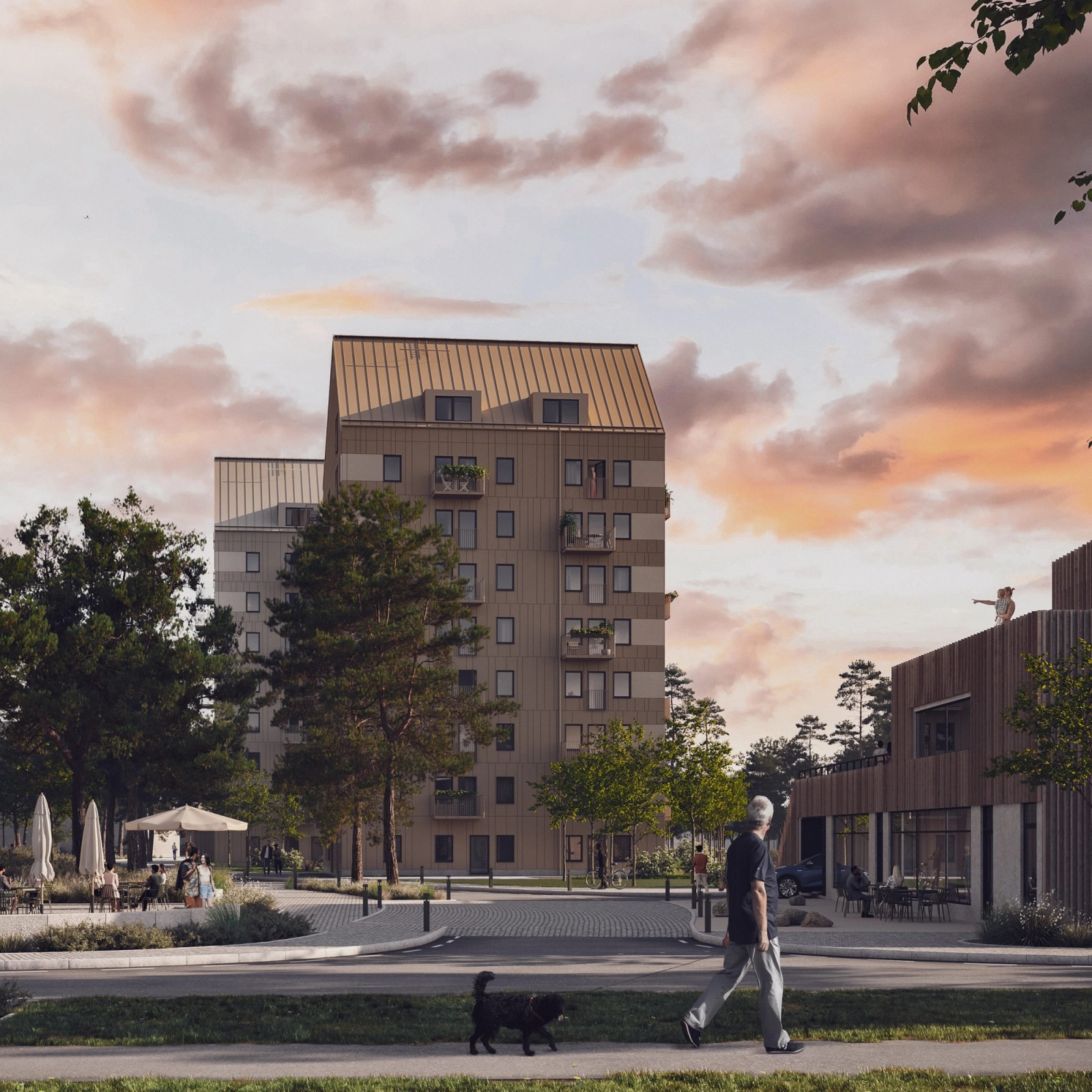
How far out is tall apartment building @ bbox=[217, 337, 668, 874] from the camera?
76.9 meters

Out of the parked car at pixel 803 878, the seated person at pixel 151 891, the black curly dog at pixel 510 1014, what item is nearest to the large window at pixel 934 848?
the parked car at pixel 803 878

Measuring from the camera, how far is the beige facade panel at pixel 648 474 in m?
78.9

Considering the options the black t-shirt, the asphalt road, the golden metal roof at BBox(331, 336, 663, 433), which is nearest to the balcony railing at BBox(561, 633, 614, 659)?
the golden metal roof at BBox(331, 336, 663, 433)

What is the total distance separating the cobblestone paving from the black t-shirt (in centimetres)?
1809

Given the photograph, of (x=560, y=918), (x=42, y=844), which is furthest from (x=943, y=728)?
(x=42, y=844)

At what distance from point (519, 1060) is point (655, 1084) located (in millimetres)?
1699

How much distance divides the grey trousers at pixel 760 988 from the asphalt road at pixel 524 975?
6373 mm

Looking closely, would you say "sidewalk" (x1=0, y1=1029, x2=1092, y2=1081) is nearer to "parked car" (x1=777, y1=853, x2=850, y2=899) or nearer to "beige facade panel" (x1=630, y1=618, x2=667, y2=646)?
"parked car" (x1=777, y1=853, x2=850, y2=899)

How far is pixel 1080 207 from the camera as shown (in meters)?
11.4

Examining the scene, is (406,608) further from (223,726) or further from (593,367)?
(593,367)

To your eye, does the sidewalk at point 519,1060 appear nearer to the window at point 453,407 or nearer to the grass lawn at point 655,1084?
the grass lawn at point 655,1084

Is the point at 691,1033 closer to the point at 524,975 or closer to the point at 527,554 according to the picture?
the point at 524,975

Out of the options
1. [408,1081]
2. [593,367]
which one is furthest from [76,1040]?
[593,367]

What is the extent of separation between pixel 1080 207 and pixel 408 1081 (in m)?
7.89
